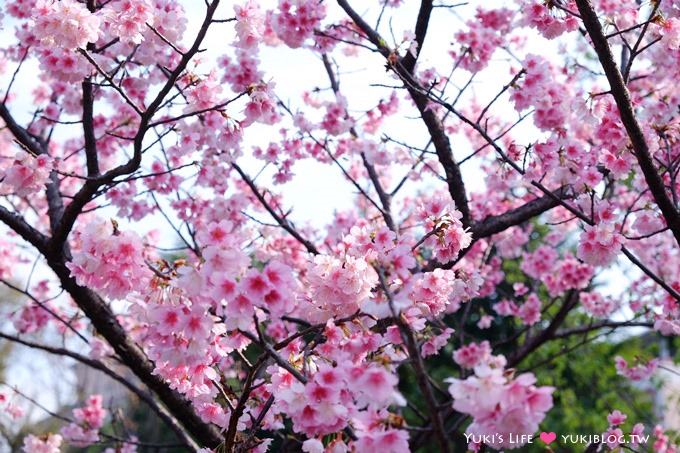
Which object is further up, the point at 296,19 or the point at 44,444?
the point at 296,19

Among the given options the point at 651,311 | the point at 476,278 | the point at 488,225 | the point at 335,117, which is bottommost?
the point at 476,278

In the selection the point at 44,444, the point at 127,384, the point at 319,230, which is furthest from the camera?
the point at 319,230

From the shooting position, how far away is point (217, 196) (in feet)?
17.4

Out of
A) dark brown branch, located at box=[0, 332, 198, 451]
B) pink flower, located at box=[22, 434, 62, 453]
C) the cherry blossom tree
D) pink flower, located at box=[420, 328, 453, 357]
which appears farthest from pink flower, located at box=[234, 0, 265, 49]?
pink flower, located at box=[22, 434, 62, 453]

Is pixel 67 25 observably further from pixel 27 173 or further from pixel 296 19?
pixel 296 19

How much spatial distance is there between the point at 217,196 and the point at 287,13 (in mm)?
1841

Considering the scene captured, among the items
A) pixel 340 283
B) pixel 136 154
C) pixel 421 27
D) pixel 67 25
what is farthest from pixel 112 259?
pixel 421 27

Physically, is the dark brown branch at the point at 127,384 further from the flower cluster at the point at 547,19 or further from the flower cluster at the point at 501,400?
the flower cluster at the point at 547,19

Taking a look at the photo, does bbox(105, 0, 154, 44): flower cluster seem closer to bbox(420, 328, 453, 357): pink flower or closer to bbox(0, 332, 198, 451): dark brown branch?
bbox(420, 328, 453, 357): pink flower

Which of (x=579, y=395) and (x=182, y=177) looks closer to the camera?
(x=182, y=177)

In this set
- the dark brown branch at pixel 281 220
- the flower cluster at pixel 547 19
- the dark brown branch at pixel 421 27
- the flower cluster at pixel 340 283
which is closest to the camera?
the flower cluster at pixel 340 283

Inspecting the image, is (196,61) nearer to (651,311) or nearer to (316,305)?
(316,305)

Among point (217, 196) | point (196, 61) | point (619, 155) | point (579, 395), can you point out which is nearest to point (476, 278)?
point (619, 155)

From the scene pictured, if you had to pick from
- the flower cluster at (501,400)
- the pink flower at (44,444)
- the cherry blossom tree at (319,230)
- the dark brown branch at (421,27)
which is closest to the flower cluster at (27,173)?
the cherry blossom tree at (319,230)
